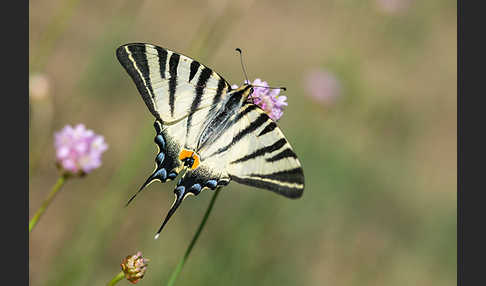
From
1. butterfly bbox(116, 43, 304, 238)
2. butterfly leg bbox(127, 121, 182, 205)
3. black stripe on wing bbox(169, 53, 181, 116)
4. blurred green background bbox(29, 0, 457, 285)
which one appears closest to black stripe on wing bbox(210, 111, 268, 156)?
butterfly bbox(116, 43, 304, 238)

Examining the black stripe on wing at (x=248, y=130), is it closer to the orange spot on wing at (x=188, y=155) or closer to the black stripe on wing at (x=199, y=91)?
the orange spot on wing at (x=188, y=155)

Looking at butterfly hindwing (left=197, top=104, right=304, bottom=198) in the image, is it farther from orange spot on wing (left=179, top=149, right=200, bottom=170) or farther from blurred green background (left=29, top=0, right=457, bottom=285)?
blurred green background (left=29, top=0, right=457, bottom=285)

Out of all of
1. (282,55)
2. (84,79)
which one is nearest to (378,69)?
(282,55)

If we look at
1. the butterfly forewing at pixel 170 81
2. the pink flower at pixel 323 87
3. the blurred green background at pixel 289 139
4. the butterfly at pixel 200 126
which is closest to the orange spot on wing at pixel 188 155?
the butterfly at pixel 200 126

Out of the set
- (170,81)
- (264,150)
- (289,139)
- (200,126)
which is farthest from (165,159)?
(289,139)

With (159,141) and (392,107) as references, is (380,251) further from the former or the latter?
(159,141)

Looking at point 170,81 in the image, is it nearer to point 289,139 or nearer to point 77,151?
A: point 77,151
